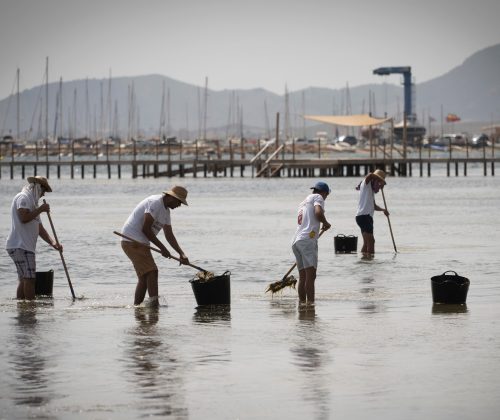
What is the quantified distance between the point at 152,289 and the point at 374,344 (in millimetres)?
3456

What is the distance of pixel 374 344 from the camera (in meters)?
12.7

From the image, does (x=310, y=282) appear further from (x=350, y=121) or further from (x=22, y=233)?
(x=350, y=121)

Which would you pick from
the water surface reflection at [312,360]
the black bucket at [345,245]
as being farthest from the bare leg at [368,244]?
the water surface reflection at [312,360]

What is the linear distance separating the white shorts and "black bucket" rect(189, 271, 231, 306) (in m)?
0.92

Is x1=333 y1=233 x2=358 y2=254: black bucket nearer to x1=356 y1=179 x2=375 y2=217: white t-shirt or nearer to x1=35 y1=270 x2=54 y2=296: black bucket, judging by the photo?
x1=356 y1=179 x2=375 y2=217: white t-shirt

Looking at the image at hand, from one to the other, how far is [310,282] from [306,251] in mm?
620

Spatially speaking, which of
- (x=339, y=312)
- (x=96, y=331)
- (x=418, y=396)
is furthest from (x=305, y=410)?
(x=339, y=312)

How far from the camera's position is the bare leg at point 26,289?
1566cm

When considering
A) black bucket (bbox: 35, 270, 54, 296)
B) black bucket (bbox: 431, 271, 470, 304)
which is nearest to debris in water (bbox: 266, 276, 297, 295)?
black bucket (bbox: 431, 271, 470, 304)

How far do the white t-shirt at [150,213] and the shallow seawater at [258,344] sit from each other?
99 cm

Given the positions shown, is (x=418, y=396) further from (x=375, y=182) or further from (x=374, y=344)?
(x=375, y=182)

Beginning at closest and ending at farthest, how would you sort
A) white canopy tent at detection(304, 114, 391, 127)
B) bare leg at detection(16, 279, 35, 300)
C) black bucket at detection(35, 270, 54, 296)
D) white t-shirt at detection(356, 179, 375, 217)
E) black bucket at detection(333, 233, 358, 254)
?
bare leg at detection(16, 279, 35, 300), black bucket at detection(35, 270, 54, 296), white t-shirt at detection(356, 179, 375, 217), black bucket at detection(333, 233, 358, 254), white canopy tent at detection(304, 114, 391, 127)

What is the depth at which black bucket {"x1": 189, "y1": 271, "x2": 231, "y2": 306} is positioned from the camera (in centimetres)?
1567

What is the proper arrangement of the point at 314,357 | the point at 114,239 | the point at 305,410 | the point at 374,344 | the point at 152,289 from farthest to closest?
the point at 114,239
the point at 152,289
the point at 374,344
the point at 314,357
the point at 305,410
